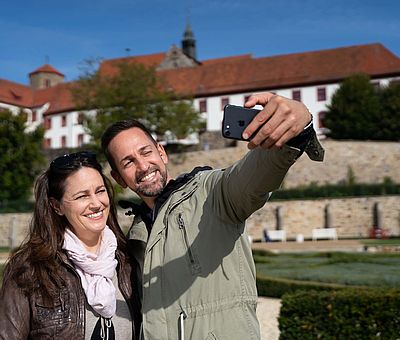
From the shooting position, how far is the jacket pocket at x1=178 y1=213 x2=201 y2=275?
2.13 m

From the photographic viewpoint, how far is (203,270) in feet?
6.95

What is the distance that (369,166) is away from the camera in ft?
117

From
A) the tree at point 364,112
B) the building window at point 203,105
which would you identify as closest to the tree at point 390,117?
the tree at point 364,112

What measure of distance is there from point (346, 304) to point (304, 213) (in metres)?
24.1

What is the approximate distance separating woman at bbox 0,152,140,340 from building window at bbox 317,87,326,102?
48.7 meters

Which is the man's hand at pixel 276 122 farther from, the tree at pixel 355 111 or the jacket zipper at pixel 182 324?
the tree at pixel 355 111

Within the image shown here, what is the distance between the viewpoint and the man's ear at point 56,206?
2662 mm

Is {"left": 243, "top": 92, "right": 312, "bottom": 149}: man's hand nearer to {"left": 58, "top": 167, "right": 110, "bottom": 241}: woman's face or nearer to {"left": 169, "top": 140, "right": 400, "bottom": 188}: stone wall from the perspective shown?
{"left": 58, "top": 167, "right": 110, "bottom": 241}: woman's face

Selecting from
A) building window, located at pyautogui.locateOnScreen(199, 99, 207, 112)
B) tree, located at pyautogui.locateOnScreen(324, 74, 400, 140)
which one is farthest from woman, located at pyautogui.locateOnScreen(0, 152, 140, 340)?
building window, located at pyautogui.locateOnScreen(199, 99, 207, 112)

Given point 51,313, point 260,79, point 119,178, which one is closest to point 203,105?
point 260,79

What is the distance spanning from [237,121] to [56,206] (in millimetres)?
1360

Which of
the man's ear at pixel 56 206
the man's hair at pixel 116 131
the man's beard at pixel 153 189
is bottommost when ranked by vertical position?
the man's ear at pixel 56 206

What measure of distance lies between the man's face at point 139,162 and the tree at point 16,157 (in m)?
34.8

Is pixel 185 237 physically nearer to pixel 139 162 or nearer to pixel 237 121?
pixel 139 162
